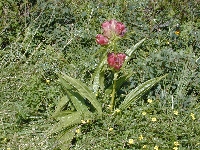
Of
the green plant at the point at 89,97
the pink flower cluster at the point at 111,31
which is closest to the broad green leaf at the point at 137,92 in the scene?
the green plant at the point at 89,97

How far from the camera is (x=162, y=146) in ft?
12.5

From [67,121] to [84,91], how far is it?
31cm

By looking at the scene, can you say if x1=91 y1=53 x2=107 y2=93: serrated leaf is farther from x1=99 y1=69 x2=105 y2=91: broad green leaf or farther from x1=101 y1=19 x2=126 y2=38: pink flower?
x1=101 y1=19 x2=126 y2=38: pink flower

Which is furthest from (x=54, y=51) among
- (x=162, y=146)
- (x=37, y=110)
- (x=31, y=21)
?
(x=162, y=146)

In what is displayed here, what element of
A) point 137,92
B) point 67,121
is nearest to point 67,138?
point 67,121

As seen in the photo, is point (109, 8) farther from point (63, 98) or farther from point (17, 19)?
point (63, 98)

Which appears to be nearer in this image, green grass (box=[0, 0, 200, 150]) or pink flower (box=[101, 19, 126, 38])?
pink flower (box=[101, 19, 126, 38])

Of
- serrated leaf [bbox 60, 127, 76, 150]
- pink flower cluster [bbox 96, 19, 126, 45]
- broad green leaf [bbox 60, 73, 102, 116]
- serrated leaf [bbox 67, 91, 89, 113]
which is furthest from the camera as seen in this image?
serrated leaf [bbox 67, 91, 89, 113]

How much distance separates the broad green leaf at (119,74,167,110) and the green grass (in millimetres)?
65

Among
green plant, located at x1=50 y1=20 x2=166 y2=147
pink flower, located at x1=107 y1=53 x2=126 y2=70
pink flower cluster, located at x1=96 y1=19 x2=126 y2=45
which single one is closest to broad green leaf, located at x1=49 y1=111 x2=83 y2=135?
green plant, located at x1=50 y1=20 x2=166 y2=147

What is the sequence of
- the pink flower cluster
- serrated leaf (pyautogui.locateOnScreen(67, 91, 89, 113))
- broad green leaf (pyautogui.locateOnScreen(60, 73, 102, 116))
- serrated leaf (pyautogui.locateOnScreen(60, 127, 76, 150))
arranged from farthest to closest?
serrated leaf (pyautogui.locateOnScreen(67, 91, 89, 113)), broad green leaf (pyautogui.locateOnScreen(60, 73, 102, 116)), serrated leaf (pyautogui.locateOnScreen(60, 127, 76, 150)), the pink flower cluster

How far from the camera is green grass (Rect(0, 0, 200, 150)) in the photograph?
396 centimetres

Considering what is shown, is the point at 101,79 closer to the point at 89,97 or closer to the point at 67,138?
the point at 89,97

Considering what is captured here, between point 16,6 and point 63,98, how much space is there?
1812 millimetres
